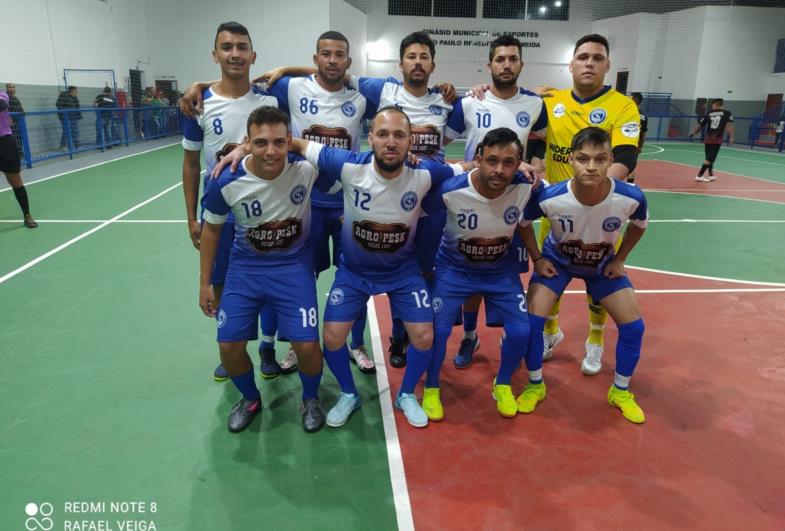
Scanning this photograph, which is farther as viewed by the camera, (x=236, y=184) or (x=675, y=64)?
(x=675, y=64)

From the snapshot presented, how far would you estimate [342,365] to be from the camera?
311 cm

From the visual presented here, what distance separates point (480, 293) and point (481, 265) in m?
0.18

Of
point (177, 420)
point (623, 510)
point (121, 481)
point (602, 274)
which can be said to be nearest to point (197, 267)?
point (177, 420)

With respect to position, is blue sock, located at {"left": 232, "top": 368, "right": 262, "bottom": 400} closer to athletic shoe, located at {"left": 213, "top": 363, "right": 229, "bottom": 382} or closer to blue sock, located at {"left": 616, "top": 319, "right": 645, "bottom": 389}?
athletic shoe, located at {"left": 213, "top": 363, "right": 229, "bottom": 382}

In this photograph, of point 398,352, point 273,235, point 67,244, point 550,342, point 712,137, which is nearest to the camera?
point 273,235

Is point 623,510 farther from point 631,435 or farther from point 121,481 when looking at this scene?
point 121,481

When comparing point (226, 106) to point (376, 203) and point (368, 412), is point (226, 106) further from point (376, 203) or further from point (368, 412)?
point (368, 412)

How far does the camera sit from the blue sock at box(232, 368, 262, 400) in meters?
3.03

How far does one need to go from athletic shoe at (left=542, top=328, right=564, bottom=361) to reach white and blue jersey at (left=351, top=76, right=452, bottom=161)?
1.62 m

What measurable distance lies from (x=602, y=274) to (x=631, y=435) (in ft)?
3.28

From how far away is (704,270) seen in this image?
5758 mm

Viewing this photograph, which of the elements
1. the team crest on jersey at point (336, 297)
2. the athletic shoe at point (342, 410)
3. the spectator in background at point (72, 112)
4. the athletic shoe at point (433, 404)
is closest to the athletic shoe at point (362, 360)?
the athletic shoe at point (342, 410)

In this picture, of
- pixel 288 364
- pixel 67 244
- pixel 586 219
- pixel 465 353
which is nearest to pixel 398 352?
pixel 465 353

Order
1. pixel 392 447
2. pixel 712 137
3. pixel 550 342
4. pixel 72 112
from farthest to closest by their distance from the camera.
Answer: pixel 72 112 → pixel 712 137 → pixel 550 342 → pixel 392 447
